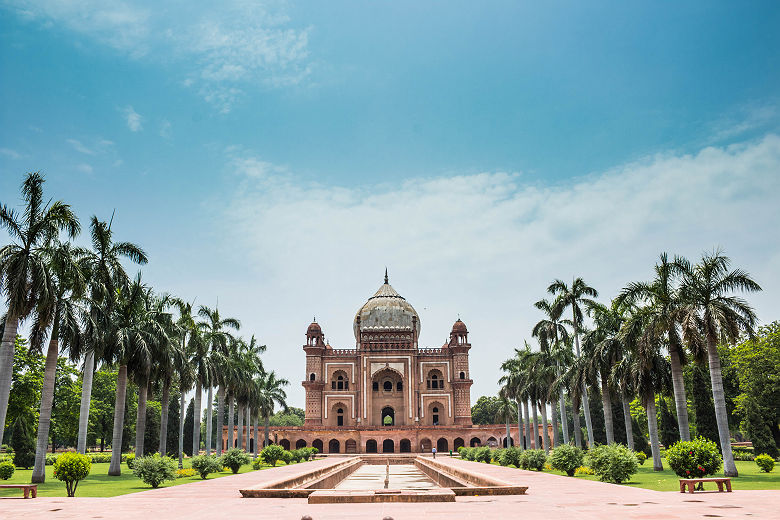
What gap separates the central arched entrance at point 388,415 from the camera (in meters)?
63.3

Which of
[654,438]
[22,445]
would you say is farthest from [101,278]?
[654,438]

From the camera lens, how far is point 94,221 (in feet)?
77.7

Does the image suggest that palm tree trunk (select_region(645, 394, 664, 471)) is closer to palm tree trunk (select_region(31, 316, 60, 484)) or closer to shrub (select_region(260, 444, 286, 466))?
shrub (select_region(260, 444, 286, 466))

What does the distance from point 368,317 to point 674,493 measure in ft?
177

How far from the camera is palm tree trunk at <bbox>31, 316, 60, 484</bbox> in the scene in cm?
2052

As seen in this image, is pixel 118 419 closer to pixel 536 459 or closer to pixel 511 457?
pixel 536 459

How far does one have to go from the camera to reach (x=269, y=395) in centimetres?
5578

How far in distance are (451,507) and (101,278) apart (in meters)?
17.4

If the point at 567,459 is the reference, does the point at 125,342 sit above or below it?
above

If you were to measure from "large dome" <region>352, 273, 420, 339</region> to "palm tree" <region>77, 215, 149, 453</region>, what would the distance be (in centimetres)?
4213

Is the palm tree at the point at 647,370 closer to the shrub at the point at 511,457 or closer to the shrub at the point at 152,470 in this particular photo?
the shrub at the point at 511,457

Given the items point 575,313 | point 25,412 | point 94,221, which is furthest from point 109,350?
point 575,313

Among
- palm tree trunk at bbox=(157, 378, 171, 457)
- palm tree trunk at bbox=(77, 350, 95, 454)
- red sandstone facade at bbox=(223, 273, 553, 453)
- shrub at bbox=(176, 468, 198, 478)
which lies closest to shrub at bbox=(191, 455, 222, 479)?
shrub at bbox=(176, 468, 198, 478)

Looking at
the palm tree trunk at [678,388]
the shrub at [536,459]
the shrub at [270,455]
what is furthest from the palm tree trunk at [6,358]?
the palm tree trunk at [678,388]
